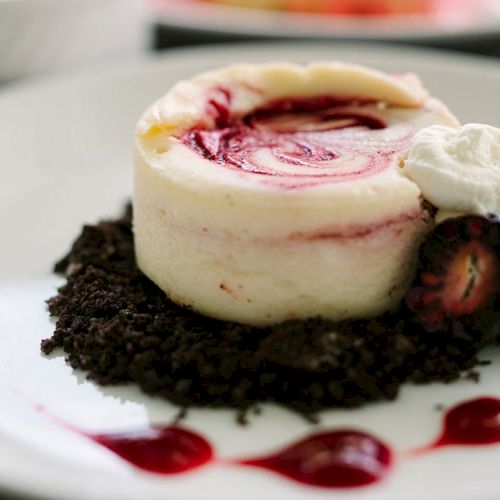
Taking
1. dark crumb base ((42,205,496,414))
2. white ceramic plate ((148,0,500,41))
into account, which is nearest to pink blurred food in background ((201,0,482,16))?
white ceramic plate ((148,0,500,41))

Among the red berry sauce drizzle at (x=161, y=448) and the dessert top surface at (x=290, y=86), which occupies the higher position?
the dessert top surface at (x=290, y=86)

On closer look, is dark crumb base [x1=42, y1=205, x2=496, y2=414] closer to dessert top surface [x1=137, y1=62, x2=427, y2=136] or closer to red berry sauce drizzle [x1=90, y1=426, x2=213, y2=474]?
red berry sauce drizzle [x1=90, y1=426, x2=213, y2=474]

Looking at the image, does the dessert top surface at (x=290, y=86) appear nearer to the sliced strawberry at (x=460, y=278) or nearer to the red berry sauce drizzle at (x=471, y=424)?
the sliced strawberry at (x=460, y=278)

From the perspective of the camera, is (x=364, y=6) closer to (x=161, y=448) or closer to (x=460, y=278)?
(x=460, y=278)

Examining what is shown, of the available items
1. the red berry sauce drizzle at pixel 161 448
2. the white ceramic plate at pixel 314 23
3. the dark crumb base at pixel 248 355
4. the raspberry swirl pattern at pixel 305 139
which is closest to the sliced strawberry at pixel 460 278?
the dark crumb base at pixel 248 355

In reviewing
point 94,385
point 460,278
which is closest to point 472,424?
point 460,278

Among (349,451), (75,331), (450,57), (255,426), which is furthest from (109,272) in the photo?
(450,57)
